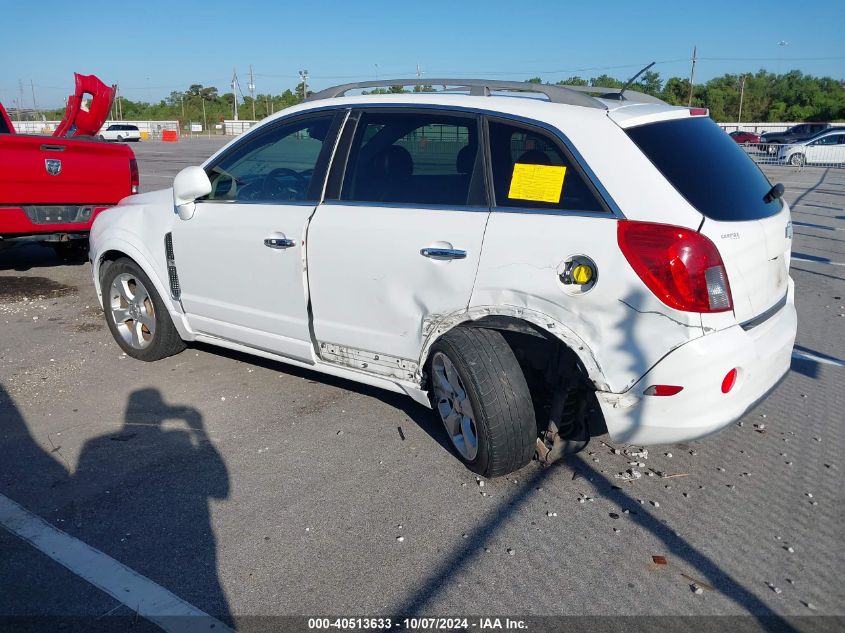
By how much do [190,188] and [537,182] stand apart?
2252 millimetres

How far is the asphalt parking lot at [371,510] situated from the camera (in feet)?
9.25

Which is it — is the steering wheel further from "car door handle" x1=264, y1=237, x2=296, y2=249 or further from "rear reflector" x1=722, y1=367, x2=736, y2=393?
"rear reflector" x1=722, y1=367, x2=736, y2=393

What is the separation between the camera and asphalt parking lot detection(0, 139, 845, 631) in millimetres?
2818

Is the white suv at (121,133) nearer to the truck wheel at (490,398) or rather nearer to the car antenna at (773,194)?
the truck wheel at (490,398)

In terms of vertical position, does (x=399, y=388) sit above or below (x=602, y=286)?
below

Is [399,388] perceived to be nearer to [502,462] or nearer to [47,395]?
[502,462]

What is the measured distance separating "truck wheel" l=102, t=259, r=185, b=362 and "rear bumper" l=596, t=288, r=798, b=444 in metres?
3.28

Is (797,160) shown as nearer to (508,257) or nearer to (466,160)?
(466,160)

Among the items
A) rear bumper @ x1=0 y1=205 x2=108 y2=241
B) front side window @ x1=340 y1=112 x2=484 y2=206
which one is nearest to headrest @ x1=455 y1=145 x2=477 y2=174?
front side window @ x1=340 y1=112 x2=484 y2=206

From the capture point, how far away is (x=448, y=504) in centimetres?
349

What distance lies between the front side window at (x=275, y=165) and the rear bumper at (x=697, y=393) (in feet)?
6.75

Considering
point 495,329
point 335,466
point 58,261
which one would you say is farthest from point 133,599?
point 58,261

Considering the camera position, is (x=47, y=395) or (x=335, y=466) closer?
(x=335, y=466)

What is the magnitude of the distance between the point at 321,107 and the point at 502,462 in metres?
2.27
